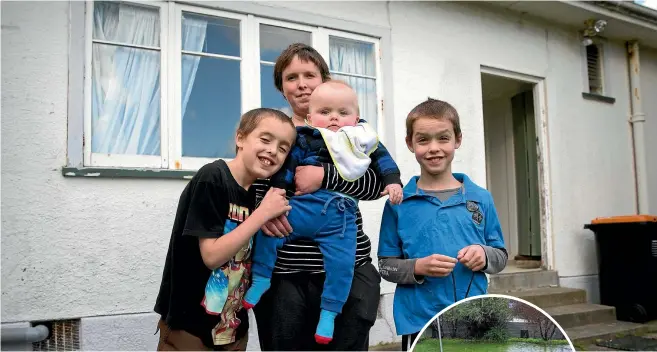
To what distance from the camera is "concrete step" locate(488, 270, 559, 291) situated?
5.47m

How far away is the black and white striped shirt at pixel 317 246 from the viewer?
170 cm

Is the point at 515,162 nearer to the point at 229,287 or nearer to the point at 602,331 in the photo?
the point at 602,331

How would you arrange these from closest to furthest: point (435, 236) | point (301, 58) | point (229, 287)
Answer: point (229, 287) < point (435, 236) < point (301, 58)

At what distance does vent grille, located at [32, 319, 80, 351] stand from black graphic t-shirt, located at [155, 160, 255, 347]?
6.99 feet

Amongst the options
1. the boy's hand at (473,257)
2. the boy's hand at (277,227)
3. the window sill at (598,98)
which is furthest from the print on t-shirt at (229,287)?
the window sill at (598,98)

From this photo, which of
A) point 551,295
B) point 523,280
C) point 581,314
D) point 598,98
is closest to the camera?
point 581,314

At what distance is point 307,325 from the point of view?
1.69 metres

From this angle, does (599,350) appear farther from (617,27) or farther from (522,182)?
(617,27)

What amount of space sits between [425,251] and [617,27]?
6.12 metres

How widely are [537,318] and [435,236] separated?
62cm

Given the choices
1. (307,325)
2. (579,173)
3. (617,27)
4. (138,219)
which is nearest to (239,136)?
(307,325)

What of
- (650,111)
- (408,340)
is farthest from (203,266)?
(650,111)

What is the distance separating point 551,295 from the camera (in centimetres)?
549

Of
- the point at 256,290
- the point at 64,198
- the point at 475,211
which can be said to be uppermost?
the point at 64,198
